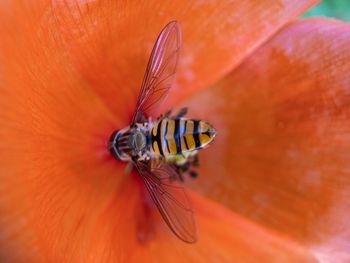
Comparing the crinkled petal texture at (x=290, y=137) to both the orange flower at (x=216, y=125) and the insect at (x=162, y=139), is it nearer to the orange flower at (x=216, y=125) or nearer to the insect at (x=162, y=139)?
the orange flower at (x=216, y=125)

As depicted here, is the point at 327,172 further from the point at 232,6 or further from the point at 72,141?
the point at 72,141

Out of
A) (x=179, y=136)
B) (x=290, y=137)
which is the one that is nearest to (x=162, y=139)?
(x=179, y=136)

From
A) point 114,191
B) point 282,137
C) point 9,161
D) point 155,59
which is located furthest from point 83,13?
point 282,137

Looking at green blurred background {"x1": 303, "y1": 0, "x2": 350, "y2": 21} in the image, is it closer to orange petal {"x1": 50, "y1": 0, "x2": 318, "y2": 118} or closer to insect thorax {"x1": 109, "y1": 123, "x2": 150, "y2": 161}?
orange petal {"x1": 50, "y1": 0, "x2": 318, "y2": 118}

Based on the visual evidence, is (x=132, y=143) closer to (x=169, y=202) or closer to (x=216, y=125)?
(x=169, y=202)

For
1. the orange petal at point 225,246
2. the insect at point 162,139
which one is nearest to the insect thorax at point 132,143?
the insect at point 162,139

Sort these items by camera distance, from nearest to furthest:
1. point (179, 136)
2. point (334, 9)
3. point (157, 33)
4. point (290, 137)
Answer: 1. point (179, 136)
2. point (157, 33)
3. point (290, 137)
4. point (334, 9)
